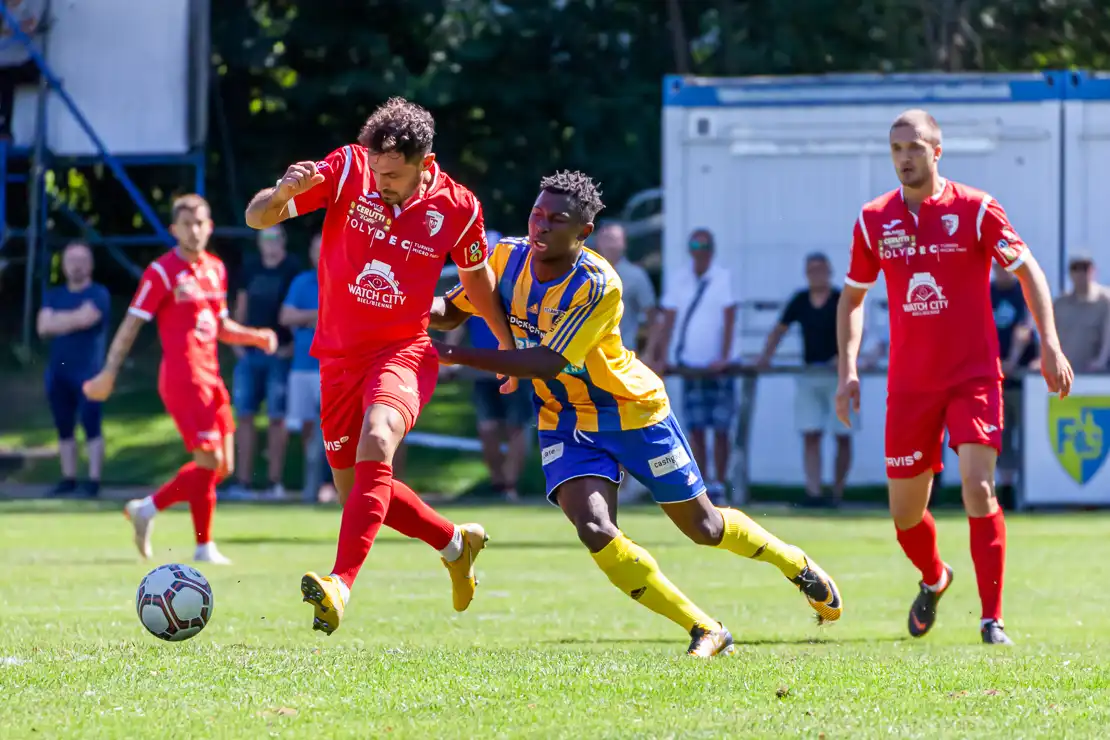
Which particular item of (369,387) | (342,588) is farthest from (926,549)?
→ (342,588)

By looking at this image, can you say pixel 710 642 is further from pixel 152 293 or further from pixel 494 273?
pixel 152 293

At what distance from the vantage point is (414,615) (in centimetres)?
934

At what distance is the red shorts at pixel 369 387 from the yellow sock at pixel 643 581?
97cm

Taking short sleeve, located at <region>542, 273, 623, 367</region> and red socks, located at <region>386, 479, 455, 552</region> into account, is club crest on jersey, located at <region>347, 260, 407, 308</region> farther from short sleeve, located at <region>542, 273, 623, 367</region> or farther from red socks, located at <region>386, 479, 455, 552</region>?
red socks, located at <region>386, 479, 455, 552</region>

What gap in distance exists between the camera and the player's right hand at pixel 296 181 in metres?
7.18

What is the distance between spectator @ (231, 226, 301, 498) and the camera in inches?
699

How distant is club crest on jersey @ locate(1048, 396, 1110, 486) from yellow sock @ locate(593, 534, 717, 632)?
32.2ft

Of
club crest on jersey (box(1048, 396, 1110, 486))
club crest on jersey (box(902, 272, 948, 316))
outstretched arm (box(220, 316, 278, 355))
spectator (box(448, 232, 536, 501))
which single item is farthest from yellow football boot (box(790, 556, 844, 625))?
spectator (box(448, 232, 536, 501))

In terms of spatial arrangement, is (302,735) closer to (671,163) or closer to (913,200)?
(913,200)

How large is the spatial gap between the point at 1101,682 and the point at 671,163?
12385mm

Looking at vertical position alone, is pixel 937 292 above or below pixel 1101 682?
above

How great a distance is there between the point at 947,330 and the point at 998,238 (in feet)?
1.55

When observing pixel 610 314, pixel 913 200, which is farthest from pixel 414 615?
pixel 913 200

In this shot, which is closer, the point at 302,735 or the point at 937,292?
the point at 302,735
